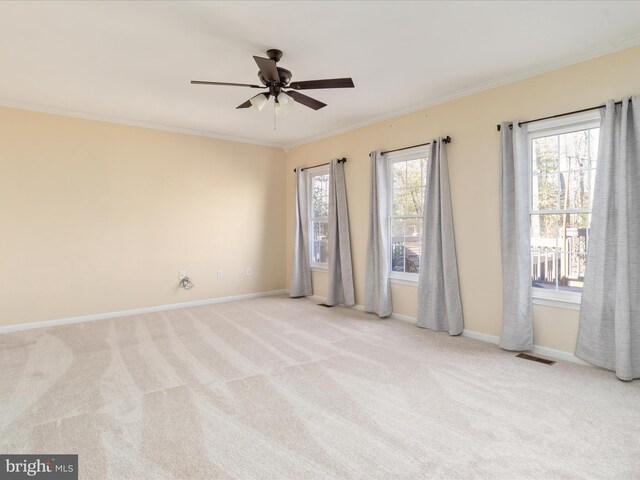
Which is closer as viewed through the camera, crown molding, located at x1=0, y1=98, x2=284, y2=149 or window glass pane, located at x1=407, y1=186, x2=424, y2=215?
crown molding, located at x1=0, y1=98, x2=284, y2=149

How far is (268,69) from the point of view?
2645mm

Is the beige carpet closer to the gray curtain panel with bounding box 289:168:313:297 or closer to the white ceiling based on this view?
the gray curtain panel with bounding box 289:168:313:297

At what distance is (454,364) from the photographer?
10.4 ft

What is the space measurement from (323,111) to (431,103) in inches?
51.0

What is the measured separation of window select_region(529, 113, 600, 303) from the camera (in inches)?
127

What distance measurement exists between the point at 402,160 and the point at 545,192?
5.78ft

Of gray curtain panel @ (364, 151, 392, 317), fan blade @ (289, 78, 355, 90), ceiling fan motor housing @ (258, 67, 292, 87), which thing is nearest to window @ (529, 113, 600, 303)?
gray curtain panel @ (364, 151, 392, 317)

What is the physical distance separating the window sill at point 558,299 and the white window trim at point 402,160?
137cm

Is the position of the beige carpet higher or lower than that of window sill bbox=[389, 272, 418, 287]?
lower

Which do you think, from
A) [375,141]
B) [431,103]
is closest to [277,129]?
[375,141]

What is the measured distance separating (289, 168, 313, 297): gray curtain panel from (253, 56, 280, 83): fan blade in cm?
323

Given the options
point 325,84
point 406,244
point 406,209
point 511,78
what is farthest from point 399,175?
point 325,84

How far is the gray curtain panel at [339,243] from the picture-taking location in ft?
17.4

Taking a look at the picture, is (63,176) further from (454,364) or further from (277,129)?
(454,364)
